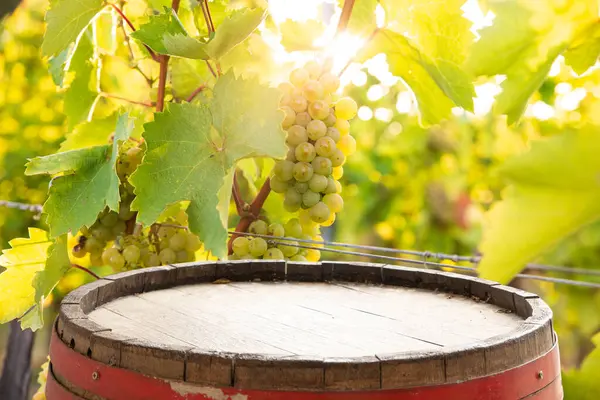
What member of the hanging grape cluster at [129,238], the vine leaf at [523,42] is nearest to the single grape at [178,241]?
the hanging grape cluster at [129,238]

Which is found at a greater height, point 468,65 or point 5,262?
point 468,65

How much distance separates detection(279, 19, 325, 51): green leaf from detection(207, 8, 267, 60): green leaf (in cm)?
23

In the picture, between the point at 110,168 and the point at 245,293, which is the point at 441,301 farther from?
the point at 110,168

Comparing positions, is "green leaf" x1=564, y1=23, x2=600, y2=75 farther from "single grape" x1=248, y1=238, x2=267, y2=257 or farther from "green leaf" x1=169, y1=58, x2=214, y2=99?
"green leaf" x1=169, y1=58, x2=214, y2=99

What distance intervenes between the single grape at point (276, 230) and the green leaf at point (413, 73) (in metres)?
0.41

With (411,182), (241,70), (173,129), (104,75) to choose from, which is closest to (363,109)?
(411,182)

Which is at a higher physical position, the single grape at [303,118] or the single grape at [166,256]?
the single grape at [303,118]

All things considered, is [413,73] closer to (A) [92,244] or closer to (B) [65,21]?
(B) [65,21]

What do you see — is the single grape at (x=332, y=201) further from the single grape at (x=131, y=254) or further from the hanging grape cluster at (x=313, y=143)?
the single grape at (x=131, y=254)

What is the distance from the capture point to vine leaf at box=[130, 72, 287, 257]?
1.13 metres

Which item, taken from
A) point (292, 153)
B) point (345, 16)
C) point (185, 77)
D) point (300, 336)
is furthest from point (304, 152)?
point (185, 77)

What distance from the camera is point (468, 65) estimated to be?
32 cm

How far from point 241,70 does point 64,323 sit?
70cm

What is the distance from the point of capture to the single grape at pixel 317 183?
1310 mm
